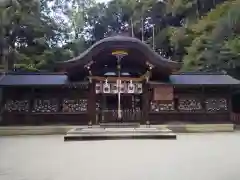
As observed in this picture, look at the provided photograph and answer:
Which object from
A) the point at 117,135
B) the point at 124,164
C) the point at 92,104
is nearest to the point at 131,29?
Answer: the point at 92,104

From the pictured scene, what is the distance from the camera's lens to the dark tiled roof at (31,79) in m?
14.5

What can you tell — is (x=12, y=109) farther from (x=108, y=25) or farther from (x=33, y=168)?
(x=108, y=25)

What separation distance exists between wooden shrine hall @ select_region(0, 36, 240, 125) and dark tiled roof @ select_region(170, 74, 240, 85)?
66 millimetres

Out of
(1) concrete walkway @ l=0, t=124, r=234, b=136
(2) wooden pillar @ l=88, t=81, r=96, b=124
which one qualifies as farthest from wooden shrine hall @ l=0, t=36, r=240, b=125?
(1) concrete walkway @ l=0, t=124, r=234, b=136

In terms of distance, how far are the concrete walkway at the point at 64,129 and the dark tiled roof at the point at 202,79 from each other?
1865 millimetres

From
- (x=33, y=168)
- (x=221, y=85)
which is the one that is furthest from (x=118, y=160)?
(x=221, y=85)

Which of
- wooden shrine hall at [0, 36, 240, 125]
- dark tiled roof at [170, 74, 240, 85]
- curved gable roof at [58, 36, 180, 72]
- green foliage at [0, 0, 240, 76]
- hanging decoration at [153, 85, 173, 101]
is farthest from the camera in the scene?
green foliage at [0, 0, 240, 76]

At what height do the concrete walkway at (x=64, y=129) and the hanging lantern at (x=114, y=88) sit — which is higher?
the hanging lantern at (x=114, y=88)

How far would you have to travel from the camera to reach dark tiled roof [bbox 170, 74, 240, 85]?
49.6ft

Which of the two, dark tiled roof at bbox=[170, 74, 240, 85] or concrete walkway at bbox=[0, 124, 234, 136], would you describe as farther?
dark tiled roof at bbox=[170, 74, 240, 85]

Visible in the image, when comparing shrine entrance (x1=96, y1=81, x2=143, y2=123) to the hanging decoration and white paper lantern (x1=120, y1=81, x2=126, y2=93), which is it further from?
the hanging decoration

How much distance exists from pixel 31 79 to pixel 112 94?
363cm

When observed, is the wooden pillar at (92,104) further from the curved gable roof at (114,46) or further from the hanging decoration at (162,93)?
the hanging decoration at (162,93)

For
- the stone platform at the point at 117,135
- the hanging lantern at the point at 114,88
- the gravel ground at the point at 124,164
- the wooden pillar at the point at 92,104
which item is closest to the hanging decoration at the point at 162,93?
the hanging lantern at the point at 114,88
